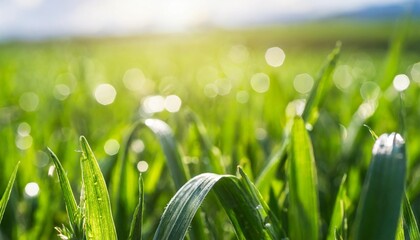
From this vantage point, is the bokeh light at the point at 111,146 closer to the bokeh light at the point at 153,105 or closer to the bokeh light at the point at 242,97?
the bokeh light at the point at 153,105

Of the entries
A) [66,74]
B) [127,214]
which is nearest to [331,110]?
[127,214]

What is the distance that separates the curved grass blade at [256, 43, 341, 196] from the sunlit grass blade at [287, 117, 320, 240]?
0.24 ft

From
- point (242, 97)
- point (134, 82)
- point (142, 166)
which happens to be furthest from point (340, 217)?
point (134, 82)

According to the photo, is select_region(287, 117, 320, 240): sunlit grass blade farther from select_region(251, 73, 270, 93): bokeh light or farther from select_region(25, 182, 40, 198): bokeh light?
select_region(251, 73, 270, 93): bokeh light

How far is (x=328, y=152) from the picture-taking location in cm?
90

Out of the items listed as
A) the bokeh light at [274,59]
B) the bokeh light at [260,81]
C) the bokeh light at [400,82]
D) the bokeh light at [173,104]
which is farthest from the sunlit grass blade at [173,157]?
the bokeh light at [260,81]

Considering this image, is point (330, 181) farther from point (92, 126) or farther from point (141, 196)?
point (92, 126)

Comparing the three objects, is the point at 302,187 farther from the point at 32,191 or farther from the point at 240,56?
the point at 240,56

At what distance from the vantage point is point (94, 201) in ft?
1.38

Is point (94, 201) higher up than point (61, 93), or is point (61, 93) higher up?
point (61, 93)

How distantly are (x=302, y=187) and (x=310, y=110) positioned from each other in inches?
6.3

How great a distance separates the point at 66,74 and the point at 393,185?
188cm

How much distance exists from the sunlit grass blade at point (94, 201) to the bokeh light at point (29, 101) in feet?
3.26

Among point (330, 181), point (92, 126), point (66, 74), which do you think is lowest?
point (330, 181)
